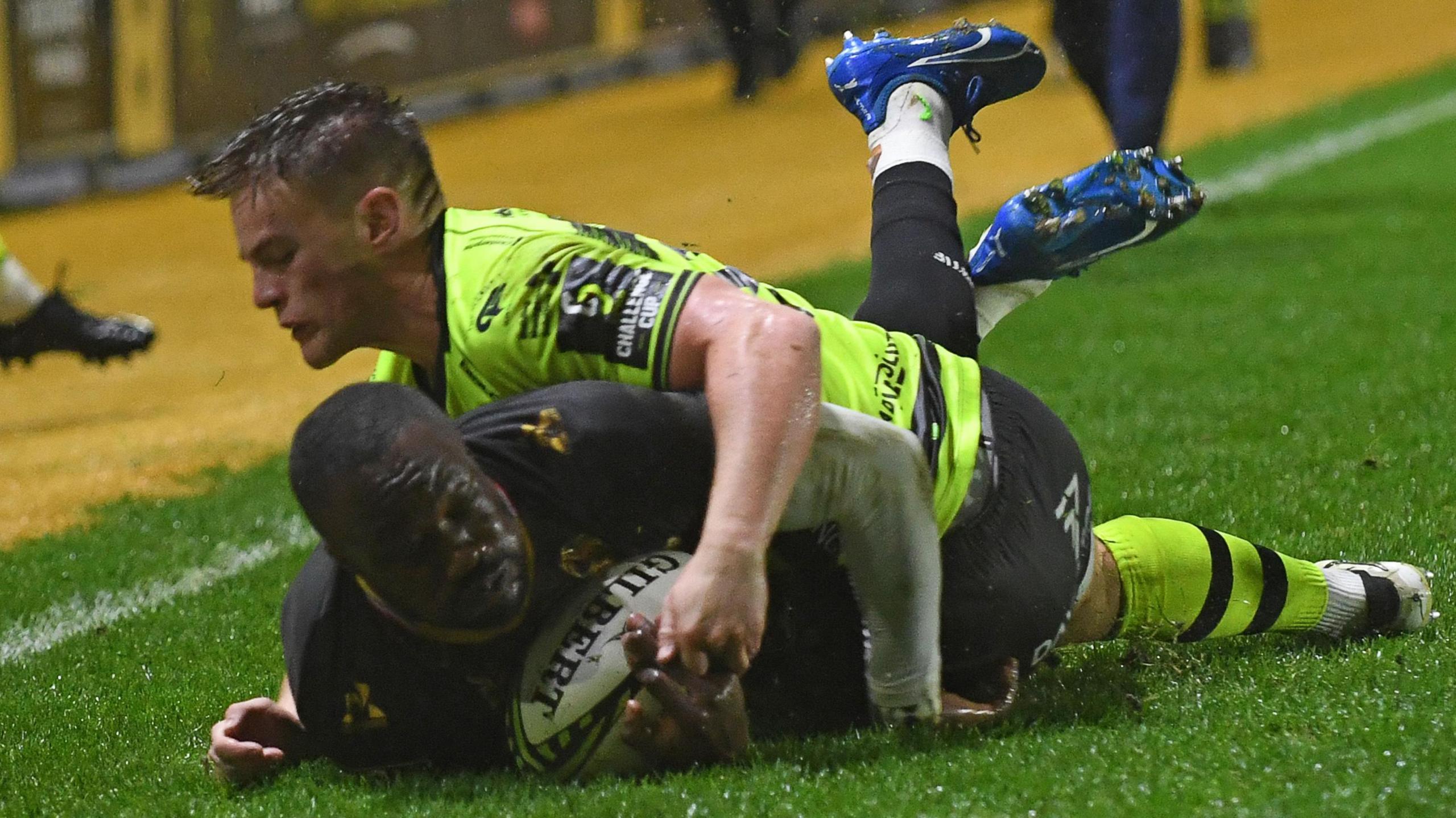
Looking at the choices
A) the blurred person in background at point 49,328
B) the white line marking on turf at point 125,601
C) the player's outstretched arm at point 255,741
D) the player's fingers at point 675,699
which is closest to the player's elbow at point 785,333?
the player's fingers at point 675,699

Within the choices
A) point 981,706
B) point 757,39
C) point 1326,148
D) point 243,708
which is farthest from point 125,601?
point 1326,148

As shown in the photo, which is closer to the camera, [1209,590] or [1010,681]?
[1010,681]

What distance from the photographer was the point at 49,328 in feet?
23.1

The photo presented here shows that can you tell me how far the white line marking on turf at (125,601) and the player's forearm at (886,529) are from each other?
2.20 metres

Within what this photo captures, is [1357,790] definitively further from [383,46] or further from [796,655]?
[383,46]

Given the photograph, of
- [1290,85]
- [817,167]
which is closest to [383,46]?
[817,167]

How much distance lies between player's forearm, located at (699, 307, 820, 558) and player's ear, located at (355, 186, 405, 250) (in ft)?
2.04

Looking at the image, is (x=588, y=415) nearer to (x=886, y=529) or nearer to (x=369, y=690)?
(x=886, y=529)

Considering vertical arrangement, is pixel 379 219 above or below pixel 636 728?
above

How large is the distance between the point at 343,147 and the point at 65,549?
2.63 m

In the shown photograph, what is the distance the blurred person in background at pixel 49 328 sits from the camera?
23.0 feet

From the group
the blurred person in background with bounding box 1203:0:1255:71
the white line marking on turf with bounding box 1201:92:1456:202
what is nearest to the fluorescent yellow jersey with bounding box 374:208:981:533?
the white line marking on turf with bounding box 1201:92:1456:202

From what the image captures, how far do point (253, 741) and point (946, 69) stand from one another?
2166mm

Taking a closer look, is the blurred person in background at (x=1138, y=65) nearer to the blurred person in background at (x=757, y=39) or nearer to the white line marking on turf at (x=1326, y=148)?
the blurred person in background at (x=757, y=39)
